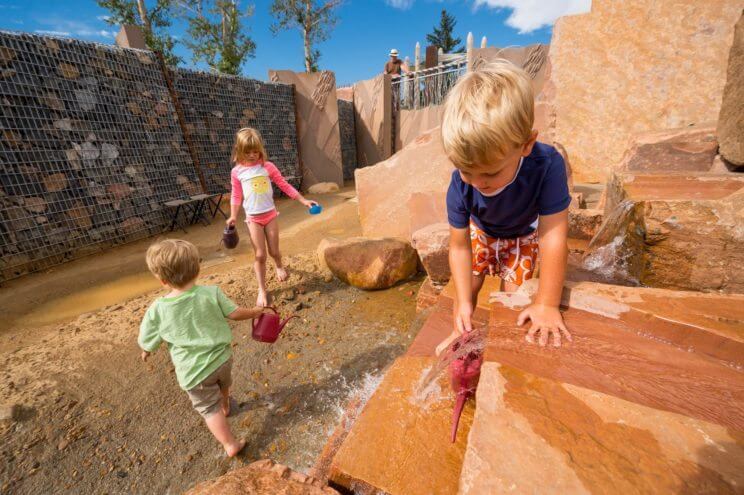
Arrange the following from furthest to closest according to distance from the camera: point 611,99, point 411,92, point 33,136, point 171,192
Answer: point 411,92 < point 171,192 < point 611,99 < point 33,136

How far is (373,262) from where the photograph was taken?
346cm

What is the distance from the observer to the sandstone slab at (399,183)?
4.07 metres

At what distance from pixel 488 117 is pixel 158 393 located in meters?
2.58

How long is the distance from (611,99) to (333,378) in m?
5.26

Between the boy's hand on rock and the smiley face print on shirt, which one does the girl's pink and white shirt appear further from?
the boy's hand on rock

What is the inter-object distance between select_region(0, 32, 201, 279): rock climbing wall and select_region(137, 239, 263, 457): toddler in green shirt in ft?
13.1

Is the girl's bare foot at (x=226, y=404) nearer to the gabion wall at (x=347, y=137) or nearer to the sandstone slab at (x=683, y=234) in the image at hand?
the sandstone slab at (x=683, y=234)

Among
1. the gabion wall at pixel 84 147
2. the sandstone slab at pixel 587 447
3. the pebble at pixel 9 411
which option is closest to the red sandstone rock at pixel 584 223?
the sandstone slab at pixel 587 447

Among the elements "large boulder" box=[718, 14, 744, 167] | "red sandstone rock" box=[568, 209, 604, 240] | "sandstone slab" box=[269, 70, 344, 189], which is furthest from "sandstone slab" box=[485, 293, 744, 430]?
"sandstone slab" box=[269, 70, 344, 189]

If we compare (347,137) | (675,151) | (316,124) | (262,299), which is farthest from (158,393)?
(347,137)

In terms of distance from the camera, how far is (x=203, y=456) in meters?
1.88

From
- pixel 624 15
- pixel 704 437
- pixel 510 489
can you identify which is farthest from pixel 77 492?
pixel 624 15

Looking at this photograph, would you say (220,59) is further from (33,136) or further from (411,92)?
(33,136)

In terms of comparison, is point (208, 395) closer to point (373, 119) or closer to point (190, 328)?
point (190, 328)
